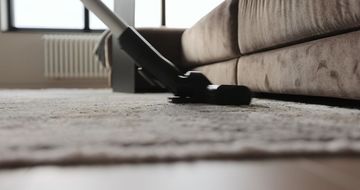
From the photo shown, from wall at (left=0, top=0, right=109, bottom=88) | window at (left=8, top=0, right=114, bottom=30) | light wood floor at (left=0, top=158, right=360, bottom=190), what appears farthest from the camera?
window at (left=8, top=0, right=114, bottom=30)

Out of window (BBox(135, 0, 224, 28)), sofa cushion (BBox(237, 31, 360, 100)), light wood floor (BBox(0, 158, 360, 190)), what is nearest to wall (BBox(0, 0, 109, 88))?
window (BBox(135, 0, 224, 28))

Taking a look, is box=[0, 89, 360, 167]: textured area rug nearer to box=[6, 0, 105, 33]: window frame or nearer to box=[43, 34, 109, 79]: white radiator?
box=[43, 34, 109, 79]: white radiator

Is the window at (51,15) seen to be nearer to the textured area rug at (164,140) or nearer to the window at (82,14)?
the window at (82,14)

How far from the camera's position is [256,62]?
156 centimetres

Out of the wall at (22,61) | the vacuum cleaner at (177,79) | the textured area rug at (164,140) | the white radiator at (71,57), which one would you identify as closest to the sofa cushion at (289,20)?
the vacuum cleaner at (177,79)

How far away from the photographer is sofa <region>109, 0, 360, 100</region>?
3.30 feet

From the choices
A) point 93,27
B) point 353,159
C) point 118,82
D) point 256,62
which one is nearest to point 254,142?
point 353,159

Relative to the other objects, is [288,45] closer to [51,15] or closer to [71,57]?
[71,57]

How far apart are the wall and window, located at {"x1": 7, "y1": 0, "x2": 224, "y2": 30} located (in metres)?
0.21

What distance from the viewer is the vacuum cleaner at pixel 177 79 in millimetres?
1158

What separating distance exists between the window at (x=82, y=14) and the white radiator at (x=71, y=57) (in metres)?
0.28

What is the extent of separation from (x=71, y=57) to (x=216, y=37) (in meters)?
2.93

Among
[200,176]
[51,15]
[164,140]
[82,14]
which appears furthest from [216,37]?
[51,15]

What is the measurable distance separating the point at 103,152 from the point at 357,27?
2.43 feet
